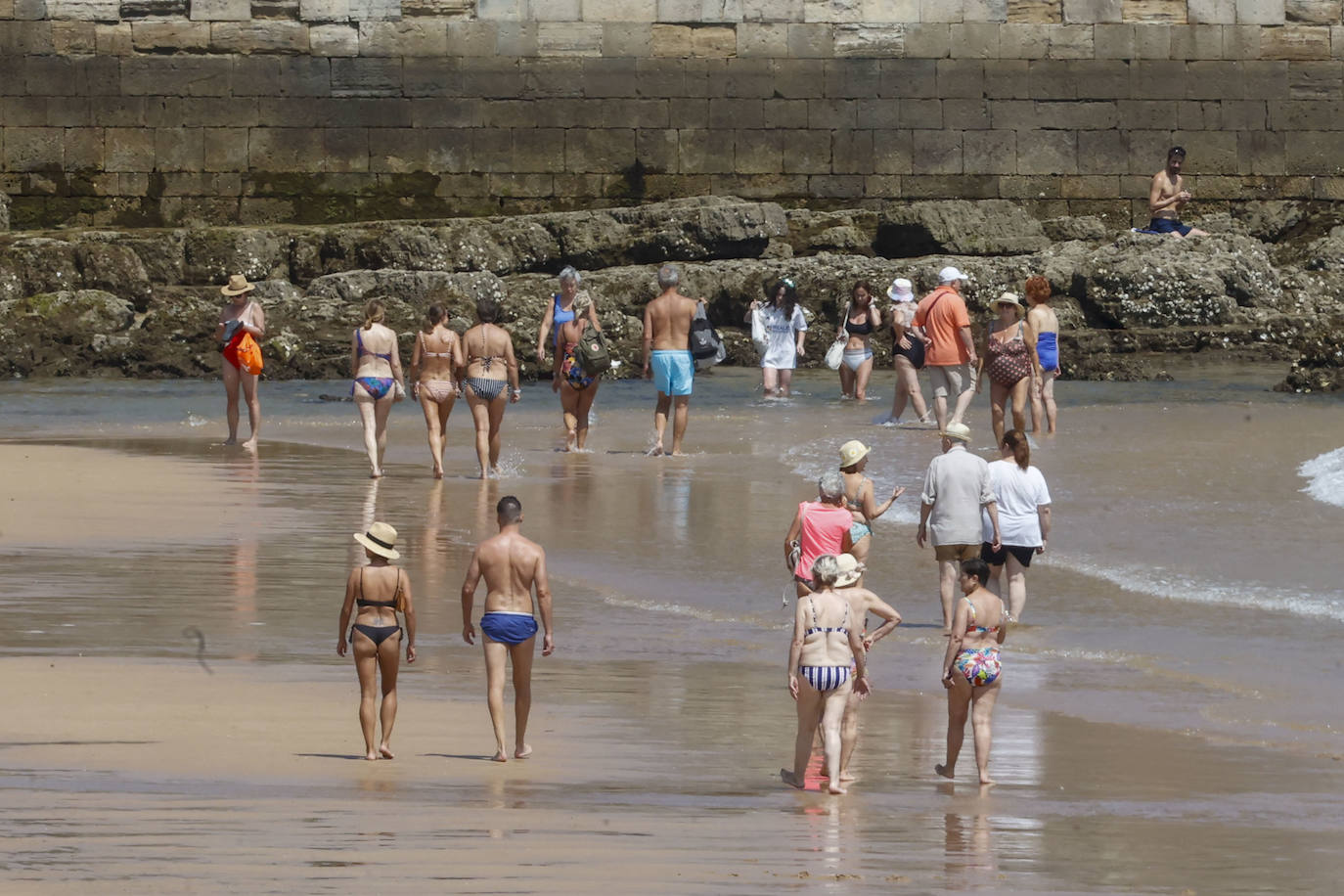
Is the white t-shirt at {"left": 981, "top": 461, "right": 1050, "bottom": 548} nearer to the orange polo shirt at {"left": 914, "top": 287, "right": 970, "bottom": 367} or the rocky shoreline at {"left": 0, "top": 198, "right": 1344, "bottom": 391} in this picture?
the orange polo shirt at {"left": 914, "top": 287, "right": 970, "bottom": 367}

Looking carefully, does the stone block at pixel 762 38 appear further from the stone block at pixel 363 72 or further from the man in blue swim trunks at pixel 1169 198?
the man in blue swim trunks at pixel 1169 198

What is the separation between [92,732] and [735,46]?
20760 millimetres

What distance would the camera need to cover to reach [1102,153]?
27344 millimetres

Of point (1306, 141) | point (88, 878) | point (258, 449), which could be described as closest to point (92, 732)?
point (88, 878)

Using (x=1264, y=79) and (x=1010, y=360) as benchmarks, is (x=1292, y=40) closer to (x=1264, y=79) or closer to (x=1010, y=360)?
(x=1264, y=79)

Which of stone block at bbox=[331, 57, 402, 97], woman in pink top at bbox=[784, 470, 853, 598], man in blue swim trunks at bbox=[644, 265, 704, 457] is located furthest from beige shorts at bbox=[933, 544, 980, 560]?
stone block at bbox=[331, 57, 402, 97]

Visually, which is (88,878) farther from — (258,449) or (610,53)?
(610,53)

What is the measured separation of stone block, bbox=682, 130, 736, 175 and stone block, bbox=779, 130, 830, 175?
0.38 ft

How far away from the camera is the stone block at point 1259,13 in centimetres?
2736

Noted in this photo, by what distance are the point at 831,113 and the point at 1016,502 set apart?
698 inches

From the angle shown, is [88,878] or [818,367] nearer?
[88,878]

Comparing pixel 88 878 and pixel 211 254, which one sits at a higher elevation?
pixel 211 254

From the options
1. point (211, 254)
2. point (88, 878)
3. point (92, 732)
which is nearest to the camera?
point (88, 878)

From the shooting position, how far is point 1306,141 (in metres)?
27.6
